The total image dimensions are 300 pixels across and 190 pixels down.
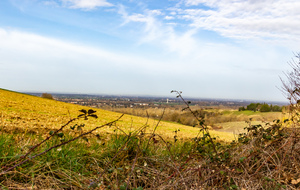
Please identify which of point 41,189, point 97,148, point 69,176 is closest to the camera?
point 41,189

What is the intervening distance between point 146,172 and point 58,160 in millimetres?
1098

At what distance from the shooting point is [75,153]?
318 centimetres

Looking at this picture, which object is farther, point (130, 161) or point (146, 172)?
point (130, 161)

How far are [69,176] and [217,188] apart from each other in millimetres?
1688

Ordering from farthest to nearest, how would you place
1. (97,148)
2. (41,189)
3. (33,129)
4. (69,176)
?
(33,129) → (97,148) → (69,176) → (41,189)

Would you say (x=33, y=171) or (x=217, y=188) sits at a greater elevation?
(x=33, y=171)

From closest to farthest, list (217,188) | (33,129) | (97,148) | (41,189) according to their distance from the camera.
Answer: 1. (41,189)
2. (217,188)
3. (97,148)
4. (33,129)

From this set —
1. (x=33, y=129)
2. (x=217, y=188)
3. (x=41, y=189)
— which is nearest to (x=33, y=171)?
(x=41, y=189)

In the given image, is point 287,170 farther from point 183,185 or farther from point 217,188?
point 183,185

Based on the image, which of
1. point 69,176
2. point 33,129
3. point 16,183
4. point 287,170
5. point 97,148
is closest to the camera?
point 16,183

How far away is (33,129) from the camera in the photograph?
5.91m

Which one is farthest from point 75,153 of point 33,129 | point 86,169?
point 33,129

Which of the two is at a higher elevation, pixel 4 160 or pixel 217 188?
pixel 4 160

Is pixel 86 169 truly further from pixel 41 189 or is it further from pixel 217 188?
pixel 217 188
